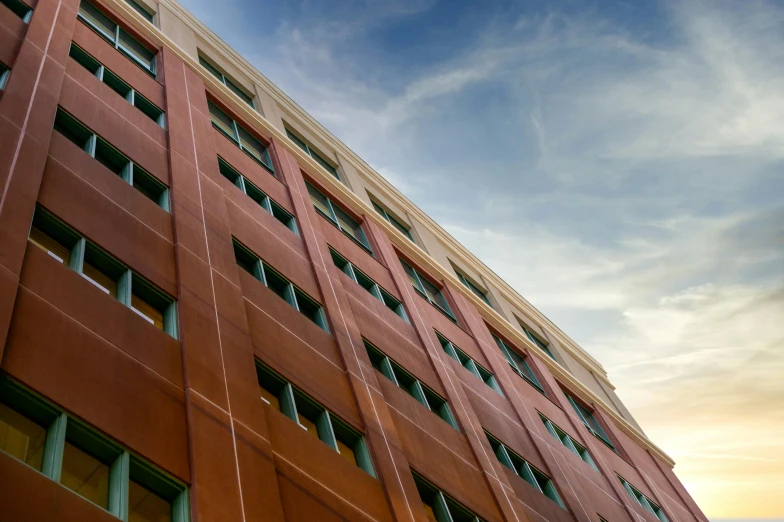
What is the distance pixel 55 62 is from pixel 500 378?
21451mm

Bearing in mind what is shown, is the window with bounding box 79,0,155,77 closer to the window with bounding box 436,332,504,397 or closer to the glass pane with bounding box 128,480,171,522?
the window with bounding box 436,332,504,397

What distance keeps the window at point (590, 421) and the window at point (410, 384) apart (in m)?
18.3

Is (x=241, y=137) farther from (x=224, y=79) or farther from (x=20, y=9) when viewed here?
(x=20, y=9)

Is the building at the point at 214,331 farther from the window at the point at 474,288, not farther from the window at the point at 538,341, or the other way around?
the window at the point at 538,341

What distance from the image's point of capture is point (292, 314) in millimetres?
19578

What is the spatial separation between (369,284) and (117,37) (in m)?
13.7

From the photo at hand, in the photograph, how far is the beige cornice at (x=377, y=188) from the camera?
30578 millimetres

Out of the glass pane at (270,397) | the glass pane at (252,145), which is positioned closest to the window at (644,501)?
the glass pane at (252,145)

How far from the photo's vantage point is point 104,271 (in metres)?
15.0

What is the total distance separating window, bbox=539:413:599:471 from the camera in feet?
107

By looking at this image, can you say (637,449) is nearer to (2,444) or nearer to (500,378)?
(500,378)

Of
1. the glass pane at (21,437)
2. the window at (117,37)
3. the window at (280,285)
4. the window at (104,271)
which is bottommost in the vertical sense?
the glass pane at (21,437)

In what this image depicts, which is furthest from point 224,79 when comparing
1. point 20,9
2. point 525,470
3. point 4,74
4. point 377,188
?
point 525,470

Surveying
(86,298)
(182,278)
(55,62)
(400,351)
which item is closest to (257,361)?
(182,278)
